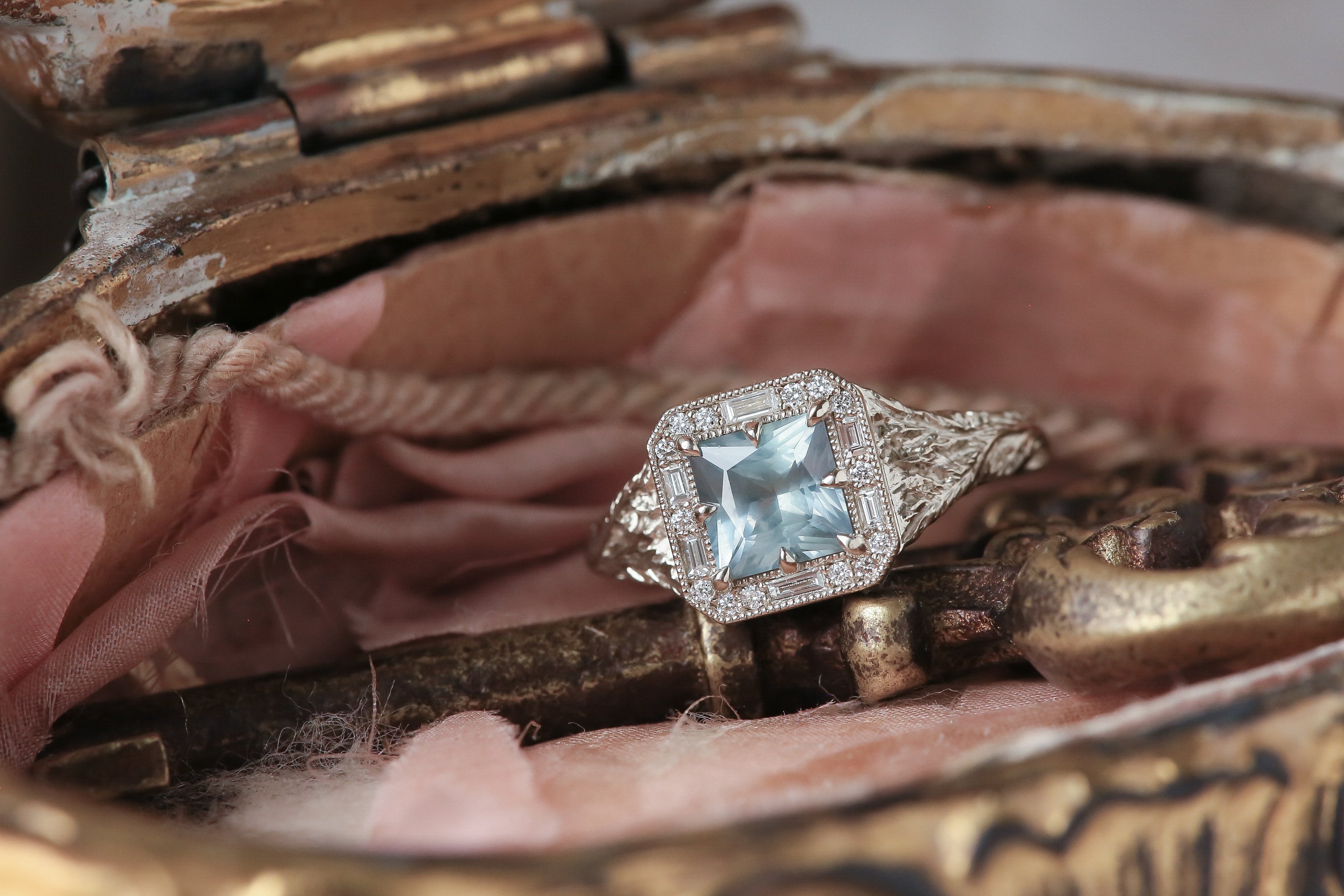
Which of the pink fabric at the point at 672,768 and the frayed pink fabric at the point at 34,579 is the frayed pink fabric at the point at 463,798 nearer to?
the pink fabric at the point at 672,768

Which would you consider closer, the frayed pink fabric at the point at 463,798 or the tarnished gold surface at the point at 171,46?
the frayed pink fabric at the point at 463,798

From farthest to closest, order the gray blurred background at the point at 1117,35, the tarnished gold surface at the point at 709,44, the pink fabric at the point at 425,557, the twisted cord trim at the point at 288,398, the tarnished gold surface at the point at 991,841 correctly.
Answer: the gray blurred background at the point at 1117,35, the tarnished gold surface at the point at 709,44, the pink fabric at the point at 425,557, the twisted cord trim at the point at 288,398, the tarnished gold surface at the point at 991,841

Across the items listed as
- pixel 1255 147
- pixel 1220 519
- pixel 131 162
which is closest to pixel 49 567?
pixel 131 162

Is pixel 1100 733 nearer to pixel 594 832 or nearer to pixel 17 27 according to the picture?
pixel 594 832

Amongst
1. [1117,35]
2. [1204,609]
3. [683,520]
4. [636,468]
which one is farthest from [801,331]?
[1117,35]

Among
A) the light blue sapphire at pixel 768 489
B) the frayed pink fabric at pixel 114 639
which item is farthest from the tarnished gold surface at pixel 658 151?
A: the light blue sapphire at pixel 768 489

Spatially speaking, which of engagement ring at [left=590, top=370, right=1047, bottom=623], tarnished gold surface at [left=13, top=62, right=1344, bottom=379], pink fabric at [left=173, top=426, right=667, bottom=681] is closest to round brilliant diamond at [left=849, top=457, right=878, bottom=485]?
engagement ring at [left=590, top=370, right=1047, bottom=623]
